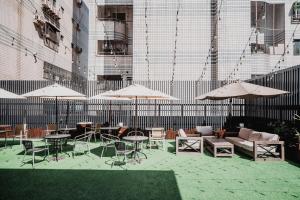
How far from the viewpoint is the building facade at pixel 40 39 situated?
15984 mm

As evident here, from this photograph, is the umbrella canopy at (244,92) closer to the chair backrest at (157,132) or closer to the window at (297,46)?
the chair backrest at (157,132)

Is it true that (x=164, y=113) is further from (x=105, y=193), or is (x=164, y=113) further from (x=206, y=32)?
(x=105, y=193)

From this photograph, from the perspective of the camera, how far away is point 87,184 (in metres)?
5.91

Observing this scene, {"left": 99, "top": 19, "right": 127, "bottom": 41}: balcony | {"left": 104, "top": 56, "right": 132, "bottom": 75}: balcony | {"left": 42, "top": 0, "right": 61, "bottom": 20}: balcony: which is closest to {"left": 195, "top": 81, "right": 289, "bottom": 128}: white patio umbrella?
{"left": 104, "top": 56, "right": 132, "bottom": 75}: balcony

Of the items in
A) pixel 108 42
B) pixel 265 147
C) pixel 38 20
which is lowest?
pixel 265 147

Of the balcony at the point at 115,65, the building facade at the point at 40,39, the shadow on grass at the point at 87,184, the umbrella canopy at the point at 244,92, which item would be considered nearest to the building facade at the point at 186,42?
the balcony at the point at 115,65

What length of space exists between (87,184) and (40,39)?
16655 mm

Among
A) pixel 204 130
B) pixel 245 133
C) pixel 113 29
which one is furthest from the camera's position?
pixel 113 29

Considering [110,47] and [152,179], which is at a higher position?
[110,47]

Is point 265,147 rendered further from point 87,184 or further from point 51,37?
point 51,37

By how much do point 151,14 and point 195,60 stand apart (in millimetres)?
4921

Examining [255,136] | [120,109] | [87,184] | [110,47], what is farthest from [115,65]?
[87,184]

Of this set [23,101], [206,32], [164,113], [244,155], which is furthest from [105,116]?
[206,32]

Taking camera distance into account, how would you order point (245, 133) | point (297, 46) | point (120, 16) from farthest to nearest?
1. point (120, 16)
2. point (297, 46)
3. point (245, 133)
